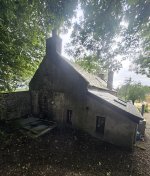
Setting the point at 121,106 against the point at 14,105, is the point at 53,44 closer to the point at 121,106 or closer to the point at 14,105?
the point at 14,105

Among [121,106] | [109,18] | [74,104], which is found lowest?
[74,104]

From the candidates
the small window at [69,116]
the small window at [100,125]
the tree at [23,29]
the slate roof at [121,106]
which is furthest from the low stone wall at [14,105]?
the small window at [100,125]

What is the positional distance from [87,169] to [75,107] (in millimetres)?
7149

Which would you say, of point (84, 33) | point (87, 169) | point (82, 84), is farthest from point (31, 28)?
point (87, 169)

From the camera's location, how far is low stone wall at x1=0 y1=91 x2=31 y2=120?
1595 centimetres

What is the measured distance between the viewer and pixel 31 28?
11875 millimetres

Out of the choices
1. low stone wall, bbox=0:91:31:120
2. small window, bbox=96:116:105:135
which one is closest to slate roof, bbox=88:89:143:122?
small window, bbox=96:116:105:135

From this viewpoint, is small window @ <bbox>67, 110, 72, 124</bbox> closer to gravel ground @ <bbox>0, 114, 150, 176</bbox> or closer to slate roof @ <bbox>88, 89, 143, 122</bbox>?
gravel ground @ <bbox>0, 114, 150, 176</bbox>

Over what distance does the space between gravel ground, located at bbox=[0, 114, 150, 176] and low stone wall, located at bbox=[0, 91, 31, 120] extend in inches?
151

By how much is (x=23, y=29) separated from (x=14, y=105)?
9180 millimetres

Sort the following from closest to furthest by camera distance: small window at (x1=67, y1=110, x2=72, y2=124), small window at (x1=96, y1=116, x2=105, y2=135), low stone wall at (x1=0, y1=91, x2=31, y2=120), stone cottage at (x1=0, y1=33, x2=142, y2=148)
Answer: stone cottage at (x1=0, y1=33, x2=142, y2=148)
small window at (x1=96, y1=116, x2=105, y2=135)
low stone wall at (x1=0, y1=91, x2=31, y2=120)
small window at (x1=67, y1=110, x2=72, y2=124)

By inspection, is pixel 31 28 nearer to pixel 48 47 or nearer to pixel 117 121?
pixel 48 47

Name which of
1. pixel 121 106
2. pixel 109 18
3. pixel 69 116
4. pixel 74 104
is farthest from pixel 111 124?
pixel 109 18

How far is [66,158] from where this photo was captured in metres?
10.4
